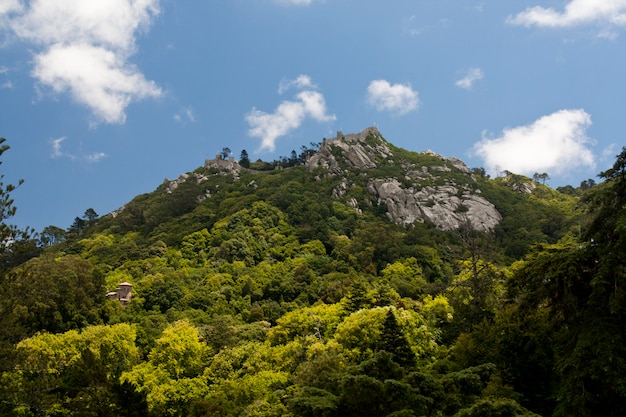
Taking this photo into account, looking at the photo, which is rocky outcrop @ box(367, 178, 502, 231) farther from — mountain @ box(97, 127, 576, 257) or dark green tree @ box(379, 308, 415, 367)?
dark green tree @ box(379, 308, 415, 367)

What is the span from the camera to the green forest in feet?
46.4

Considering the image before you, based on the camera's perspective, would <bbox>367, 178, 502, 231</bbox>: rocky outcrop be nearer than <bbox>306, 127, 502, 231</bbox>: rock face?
Yes

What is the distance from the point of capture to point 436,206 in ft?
330

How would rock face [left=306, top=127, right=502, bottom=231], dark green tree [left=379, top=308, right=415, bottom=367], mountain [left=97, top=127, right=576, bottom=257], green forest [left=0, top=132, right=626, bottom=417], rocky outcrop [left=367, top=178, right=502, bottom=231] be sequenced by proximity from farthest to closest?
rock face [left=306, top=127, right=502, bottom=231] < rocky outcrop [left=367, top=178, right=502, bottom=231] < mountain [left=97, top=127, right=576, bottom=257] < dark green tree [left=379, top=308, right=415, bottom=367] < green forest [left=0, top=132, right=626, bottom=417]

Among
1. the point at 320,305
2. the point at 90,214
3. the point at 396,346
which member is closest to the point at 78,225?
the point at 90,214

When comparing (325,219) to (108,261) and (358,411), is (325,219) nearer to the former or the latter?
(108,261)

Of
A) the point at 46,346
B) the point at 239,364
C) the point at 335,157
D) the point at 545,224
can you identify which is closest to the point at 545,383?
the point at 239,364

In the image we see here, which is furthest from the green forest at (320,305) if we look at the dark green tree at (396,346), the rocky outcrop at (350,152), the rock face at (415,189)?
the rocky outcrop at (350,152)

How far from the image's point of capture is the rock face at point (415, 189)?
9781 centimetres

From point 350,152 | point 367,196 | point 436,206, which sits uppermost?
point 350,152

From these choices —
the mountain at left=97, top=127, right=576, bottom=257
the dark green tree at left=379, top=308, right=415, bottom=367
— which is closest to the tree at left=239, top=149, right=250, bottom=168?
the mountain at left=97, top=127, right=576, bottom=257

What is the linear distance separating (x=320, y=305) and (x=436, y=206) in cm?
5697

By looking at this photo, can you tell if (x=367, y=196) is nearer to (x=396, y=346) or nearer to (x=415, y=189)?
(x=415, y=189)

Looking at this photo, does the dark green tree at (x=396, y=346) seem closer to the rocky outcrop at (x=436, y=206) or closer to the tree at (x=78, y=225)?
the rocky outcrop at (x=436, y=206)
